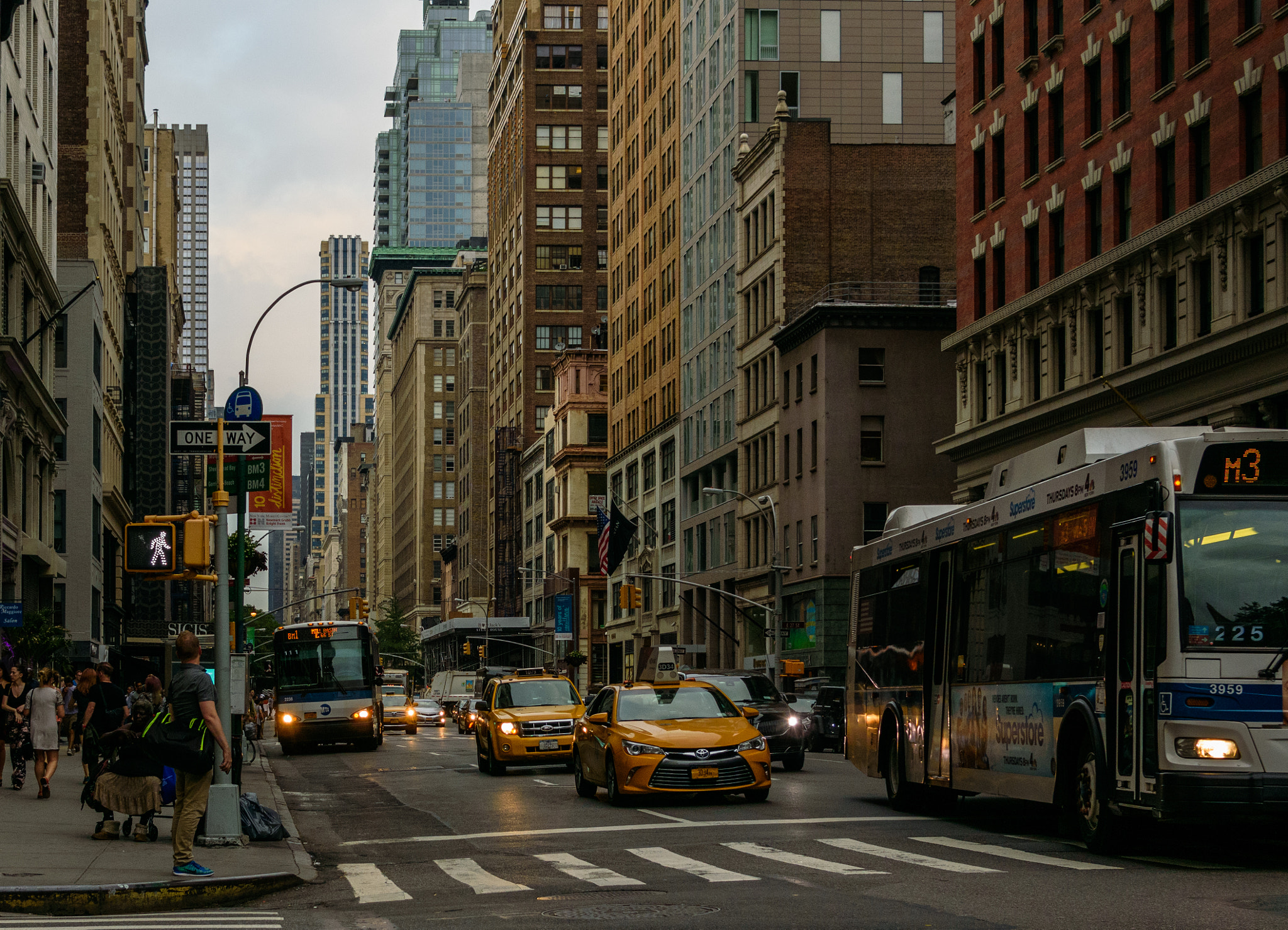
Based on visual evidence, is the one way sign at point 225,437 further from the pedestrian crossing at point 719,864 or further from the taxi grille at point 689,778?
the taxi grille at point 689,778

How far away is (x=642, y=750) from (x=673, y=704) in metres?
1.56

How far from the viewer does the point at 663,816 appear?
2112cm

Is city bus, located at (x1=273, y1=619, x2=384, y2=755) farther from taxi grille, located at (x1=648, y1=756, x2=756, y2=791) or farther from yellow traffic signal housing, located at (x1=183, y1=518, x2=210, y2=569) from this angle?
yellow traffic signal housing, located at (x1=183, y1=518, x2=210, y2=569)

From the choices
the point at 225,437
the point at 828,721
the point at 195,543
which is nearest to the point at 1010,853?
the point at 195,543

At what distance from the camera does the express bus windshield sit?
45406 mm

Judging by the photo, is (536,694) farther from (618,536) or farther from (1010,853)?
(618,536)

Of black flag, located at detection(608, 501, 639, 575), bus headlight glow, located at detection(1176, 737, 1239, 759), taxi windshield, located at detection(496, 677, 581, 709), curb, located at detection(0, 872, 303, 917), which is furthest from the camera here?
black flag, located at detection(608, 501, 639, 575)

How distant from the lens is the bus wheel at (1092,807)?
601 inches

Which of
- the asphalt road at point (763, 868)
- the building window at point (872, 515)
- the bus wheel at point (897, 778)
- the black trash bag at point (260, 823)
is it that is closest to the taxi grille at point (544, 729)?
the asphalt road at point (763, 868)

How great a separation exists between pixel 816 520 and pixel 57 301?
29443mm

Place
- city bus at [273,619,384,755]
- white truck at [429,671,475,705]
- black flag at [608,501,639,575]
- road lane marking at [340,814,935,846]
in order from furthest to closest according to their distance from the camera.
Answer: white truck at [429,671,475,705] → black flag at [608,501,639,575] → city bus at [273,619,384,755] → road lane marking at [340,814,935,846]

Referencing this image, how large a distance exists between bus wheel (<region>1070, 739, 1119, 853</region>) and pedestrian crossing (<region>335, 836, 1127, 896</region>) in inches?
10.0

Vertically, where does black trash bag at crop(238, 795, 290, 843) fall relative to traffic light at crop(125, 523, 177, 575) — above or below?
below

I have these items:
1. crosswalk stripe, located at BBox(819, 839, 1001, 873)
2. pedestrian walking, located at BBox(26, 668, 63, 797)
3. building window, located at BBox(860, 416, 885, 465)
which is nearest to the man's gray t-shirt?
crosswalk stripe, located at BBox(819, 839, 1001, 873)
